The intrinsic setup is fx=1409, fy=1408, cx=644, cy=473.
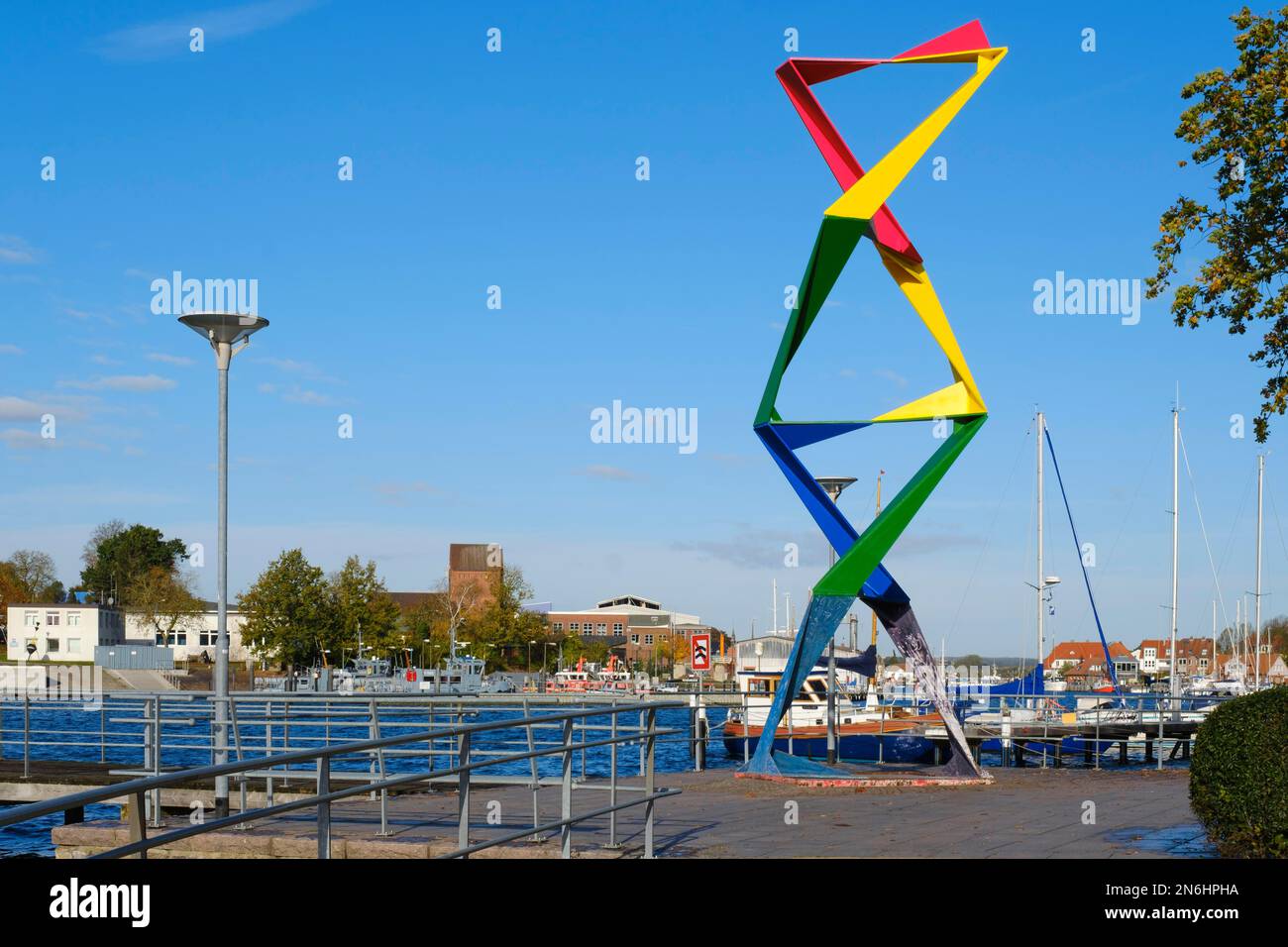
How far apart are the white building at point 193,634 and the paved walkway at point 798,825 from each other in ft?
336

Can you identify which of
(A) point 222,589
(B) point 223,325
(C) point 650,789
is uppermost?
(B) point 223,325

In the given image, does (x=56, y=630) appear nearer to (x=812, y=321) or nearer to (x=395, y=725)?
(x=395, y=725)

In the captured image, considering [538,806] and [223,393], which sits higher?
[223,393]

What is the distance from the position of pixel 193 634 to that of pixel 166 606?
22.2 m

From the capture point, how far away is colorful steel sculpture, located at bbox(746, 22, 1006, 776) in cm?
1859

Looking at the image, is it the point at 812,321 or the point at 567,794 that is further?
the point at 812,321

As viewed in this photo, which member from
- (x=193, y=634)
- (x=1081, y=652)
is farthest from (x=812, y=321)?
(x=1081, y=652)

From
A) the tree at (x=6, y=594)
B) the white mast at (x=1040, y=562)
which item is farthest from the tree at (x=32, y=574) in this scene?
the white mast at (x=1040, y=562)

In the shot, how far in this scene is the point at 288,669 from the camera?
3875 inches

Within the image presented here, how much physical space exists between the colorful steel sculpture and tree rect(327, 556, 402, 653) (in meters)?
75.9

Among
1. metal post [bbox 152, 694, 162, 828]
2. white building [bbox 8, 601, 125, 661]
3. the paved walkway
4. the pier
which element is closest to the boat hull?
the pier

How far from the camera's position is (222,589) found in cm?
1434

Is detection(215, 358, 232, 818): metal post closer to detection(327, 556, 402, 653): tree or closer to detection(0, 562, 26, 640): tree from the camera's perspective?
detection(327, 556, 402, 653): tree
